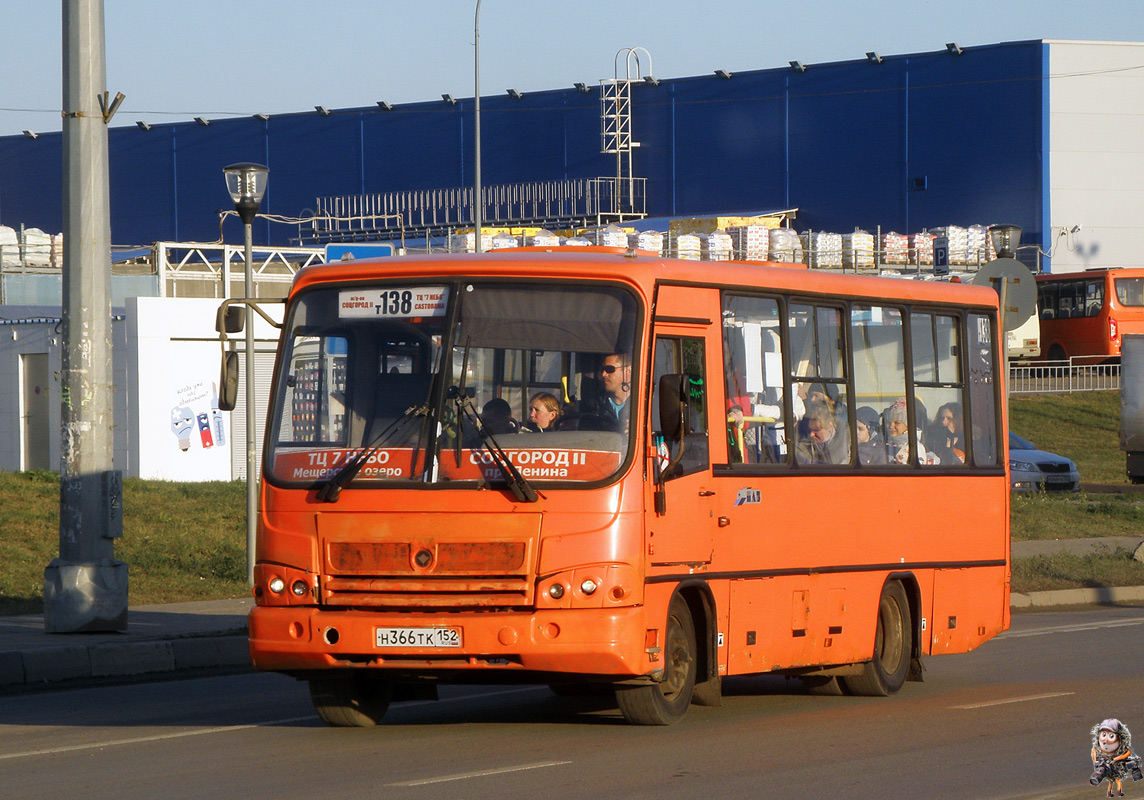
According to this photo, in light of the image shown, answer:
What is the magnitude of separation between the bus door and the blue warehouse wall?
51680 mm

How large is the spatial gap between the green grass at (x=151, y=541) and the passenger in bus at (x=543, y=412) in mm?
8625

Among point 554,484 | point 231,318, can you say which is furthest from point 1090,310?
point 554,484

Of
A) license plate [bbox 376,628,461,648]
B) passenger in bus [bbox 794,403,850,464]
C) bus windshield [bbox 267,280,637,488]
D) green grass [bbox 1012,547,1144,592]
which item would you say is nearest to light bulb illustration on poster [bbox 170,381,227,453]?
green grass [bbox 1012,547,1144,592]

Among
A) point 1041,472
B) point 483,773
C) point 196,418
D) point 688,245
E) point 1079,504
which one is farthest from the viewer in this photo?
point 688,245

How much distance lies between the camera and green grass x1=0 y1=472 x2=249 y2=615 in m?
17.7

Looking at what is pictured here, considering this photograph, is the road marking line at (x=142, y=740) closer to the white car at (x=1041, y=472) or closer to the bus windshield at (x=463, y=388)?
the bus windshield at (x=463, y=388)

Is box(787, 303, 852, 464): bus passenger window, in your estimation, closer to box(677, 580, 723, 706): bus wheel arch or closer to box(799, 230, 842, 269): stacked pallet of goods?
box(677, 580, 723, 706): bus wheel arch

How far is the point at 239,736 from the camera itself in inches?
382

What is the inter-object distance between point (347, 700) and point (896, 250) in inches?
1852

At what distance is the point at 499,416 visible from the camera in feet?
30.7

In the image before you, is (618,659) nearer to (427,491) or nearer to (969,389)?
(427,491)

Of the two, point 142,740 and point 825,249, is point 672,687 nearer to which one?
point 142,740

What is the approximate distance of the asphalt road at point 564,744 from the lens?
26.0 ft

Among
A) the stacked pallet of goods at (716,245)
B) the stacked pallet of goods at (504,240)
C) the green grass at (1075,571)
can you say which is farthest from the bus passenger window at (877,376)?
the stacked pallet of goods at (716,245)
